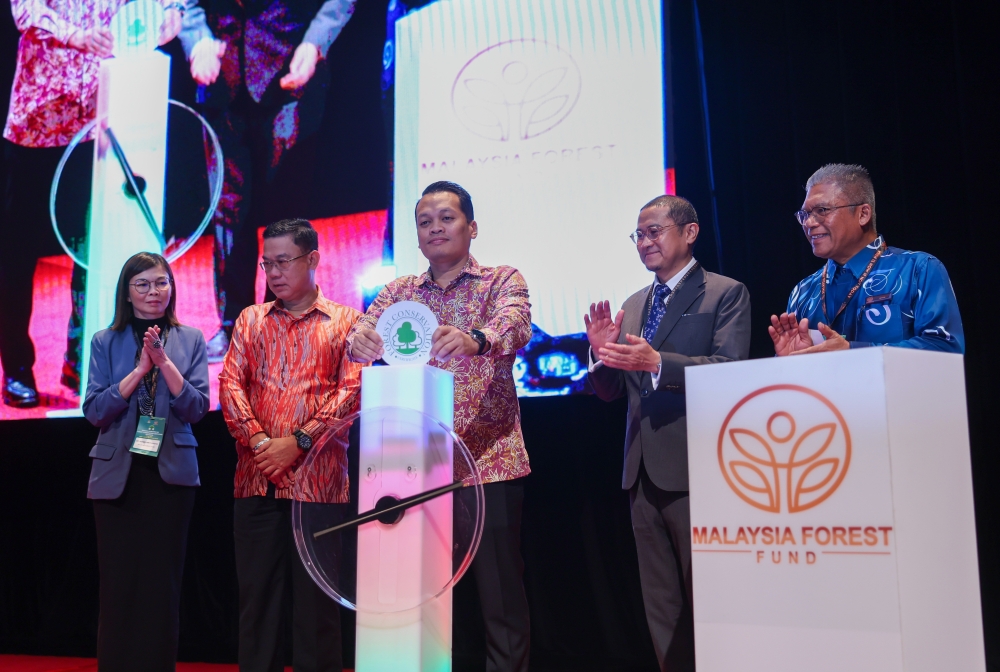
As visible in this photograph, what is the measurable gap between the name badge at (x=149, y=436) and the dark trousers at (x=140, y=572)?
2.9 inches

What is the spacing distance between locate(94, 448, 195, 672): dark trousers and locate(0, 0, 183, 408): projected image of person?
1.74 metres

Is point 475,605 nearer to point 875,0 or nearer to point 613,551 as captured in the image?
point 613,551

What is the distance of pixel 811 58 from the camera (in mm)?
3305

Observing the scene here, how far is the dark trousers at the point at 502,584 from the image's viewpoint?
234 centimetres

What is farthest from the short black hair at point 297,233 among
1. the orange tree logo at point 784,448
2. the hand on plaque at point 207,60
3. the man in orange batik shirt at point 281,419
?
the orange tree logo at point 784,448

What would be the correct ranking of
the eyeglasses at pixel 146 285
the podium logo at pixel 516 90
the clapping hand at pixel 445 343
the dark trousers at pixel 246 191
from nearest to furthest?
the clapping hand at pixel 445 343, the eyeglasses at pixel 146 285, the podium logo at pixel 516 90, the dark trousers at pixel 246 191

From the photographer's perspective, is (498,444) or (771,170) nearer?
(498,444)

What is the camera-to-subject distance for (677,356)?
2293mm

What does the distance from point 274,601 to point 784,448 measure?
187cm

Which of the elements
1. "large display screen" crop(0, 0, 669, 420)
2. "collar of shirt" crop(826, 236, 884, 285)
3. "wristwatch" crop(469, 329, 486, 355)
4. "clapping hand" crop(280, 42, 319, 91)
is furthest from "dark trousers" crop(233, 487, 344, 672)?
"clapping hand" crop(280, 42, 319, 91)

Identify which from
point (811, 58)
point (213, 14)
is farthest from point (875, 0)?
point (213, 14)

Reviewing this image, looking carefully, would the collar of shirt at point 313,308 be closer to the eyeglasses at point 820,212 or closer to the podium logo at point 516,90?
the podium logo at point 516,90

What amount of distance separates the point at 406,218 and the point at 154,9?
1.96 metres

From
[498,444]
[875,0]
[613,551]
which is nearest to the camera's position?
[498,444]
